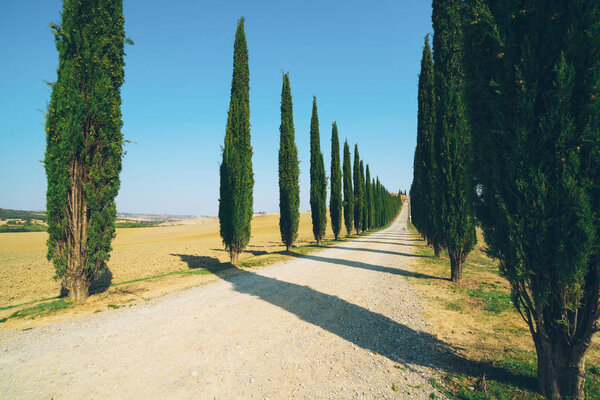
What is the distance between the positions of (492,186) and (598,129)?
112 centimetres

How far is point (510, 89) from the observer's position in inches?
130

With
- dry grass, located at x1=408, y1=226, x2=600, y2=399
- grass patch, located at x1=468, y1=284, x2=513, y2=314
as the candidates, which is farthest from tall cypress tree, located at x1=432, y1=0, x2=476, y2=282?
dry grass, located at x1=408, y1=226, x2=600, y2=399

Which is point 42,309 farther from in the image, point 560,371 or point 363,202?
point 363,202

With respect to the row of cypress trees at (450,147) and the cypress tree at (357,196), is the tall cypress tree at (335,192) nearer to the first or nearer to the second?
the cypress tree at (357,196)

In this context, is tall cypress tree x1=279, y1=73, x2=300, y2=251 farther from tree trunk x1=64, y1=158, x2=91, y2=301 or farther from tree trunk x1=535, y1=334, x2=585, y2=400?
tree trunk x1=535, y1=334, x2=585, y2=400

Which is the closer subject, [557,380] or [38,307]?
[557,380]

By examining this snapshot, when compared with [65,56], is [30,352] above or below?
below

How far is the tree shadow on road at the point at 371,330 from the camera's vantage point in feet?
12.7

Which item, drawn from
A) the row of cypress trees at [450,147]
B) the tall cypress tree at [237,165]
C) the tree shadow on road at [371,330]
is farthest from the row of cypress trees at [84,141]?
the row of cypress trees at [450,147]

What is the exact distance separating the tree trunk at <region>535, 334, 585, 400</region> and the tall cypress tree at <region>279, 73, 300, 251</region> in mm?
14412

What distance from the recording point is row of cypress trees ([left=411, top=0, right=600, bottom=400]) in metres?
2.87

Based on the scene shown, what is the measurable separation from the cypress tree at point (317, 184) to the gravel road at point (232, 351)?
46.0ft

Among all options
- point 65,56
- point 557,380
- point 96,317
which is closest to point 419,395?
point 557,380

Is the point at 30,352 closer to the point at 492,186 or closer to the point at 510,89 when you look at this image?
the point at 492,186
